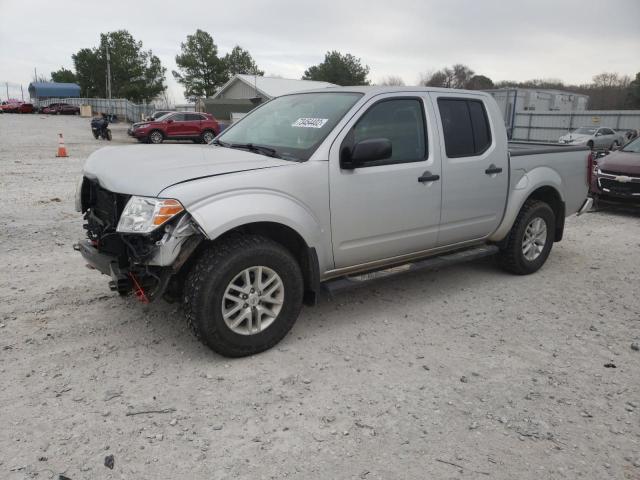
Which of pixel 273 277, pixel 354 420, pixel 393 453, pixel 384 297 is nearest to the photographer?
pixel 393 453

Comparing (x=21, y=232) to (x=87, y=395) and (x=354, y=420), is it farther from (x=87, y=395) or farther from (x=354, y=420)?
(x=354, y=420)

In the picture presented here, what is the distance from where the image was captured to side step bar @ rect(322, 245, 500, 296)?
394 centimetres

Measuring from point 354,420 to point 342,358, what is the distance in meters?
0.75

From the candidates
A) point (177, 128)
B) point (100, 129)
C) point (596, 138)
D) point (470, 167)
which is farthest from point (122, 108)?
point (470, 167)

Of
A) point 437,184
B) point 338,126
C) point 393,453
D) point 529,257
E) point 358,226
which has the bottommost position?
point 393,453

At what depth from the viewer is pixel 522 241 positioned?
5355 millimetres

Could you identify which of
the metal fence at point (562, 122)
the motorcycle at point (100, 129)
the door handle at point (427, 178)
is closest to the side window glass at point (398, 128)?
the door handle at point (427, 178)

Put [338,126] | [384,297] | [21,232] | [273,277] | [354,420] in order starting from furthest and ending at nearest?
[21,232] → [384,297] → [338,126] → [273,277] → [354,420]

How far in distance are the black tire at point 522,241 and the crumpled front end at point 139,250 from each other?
343cm

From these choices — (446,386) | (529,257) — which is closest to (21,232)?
(446,386)

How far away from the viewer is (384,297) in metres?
4.82

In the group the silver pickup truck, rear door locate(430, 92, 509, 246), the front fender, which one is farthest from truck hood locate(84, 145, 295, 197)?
the front fender

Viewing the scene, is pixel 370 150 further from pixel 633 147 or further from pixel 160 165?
pixel 633 147

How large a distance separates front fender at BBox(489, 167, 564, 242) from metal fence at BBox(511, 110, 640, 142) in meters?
25.2
